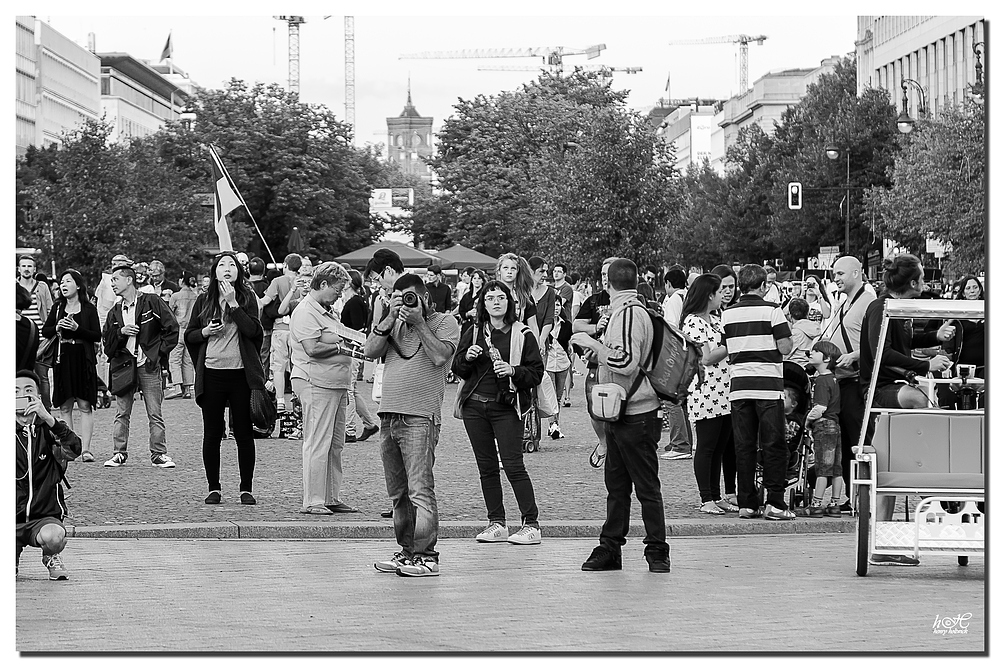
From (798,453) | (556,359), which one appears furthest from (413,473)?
(556,359)

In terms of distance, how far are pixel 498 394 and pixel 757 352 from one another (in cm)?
209

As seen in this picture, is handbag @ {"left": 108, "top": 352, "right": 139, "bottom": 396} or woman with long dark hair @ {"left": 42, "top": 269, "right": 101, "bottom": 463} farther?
handbag @ {"left": 108, "top": 352, "right": 139, "bottom": 396}

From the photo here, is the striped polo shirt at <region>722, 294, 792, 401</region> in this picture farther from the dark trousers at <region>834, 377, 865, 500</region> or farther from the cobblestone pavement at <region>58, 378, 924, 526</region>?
the cobblestone pavement at <region>58, 378, 924, 526</region>

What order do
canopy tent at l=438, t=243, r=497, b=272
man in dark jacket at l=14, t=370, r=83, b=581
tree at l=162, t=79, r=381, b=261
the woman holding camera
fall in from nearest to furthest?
1. man in dark jacket at l=14, t=370, r=83, b=581
2. the woman holding camera
3. canopy tent at l=438, t=243, r=497, b=272
4. tree at l=162, t=79, r=381, b=261

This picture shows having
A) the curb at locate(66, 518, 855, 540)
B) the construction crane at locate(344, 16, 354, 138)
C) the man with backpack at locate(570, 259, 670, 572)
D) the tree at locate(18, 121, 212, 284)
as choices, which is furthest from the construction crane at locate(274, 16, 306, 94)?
the tree at locate(18, 121, 212, 284)

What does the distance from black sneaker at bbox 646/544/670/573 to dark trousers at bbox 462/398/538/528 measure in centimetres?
145

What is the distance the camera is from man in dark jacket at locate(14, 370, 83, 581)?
8.94 metres

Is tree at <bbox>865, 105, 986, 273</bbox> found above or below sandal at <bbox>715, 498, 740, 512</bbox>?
above

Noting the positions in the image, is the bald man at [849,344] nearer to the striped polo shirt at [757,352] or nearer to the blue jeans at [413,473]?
the striped polo shirt at [757,352]

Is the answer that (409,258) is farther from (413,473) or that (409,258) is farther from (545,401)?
(413,473)

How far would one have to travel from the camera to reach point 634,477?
9820 millimetres

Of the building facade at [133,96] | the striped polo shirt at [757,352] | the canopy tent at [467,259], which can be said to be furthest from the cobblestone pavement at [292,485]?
the building facade at [133,96]

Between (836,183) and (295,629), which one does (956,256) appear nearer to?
(295,629)

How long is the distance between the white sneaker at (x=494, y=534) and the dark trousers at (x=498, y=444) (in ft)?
0.56
